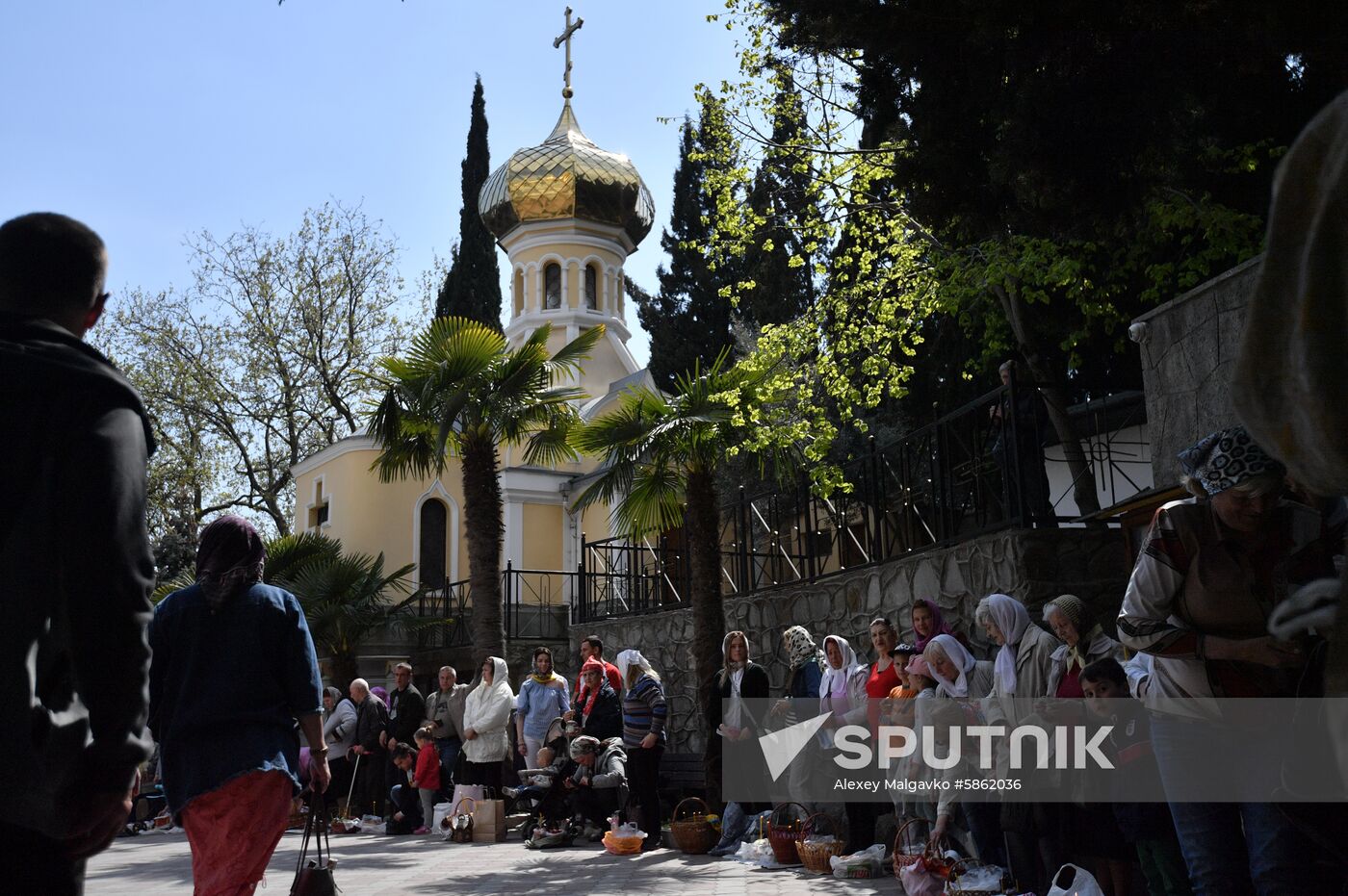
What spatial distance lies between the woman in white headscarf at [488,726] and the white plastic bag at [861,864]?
613 centimetres

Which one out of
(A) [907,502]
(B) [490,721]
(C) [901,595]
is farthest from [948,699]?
(B) [490,721]

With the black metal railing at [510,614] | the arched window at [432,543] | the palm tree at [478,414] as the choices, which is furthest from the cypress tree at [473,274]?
the palm tree at [478,414]

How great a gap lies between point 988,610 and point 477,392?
382 inches

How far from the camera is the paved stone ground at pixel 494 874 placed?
8828 mm

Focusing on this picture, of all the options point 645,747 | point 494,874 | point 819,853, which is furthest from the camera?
point 645,747

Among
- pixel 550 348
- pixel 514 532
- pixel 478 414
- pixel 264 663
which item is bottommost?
pixel 264 663

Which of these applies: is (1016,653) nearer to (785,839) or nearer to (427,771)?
(785,839)

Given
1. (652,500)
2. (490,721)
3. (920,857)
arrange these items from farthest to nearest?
(652,500) < (490,721) < (920,857)

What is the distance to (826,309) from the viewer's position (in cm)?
1555

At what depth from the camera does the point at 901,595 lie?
11.8 metres

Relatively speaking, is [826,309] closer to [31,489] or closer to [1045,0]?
[1045,0]

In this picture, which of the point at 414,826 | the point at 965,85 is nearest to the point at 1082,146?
the point at 965,85

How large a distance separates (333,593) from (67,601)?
2213cm

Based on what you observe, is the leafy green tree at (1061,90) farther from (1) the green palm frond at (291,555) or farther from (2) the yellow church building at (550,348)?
(2) the yellow church building at (550,348)
